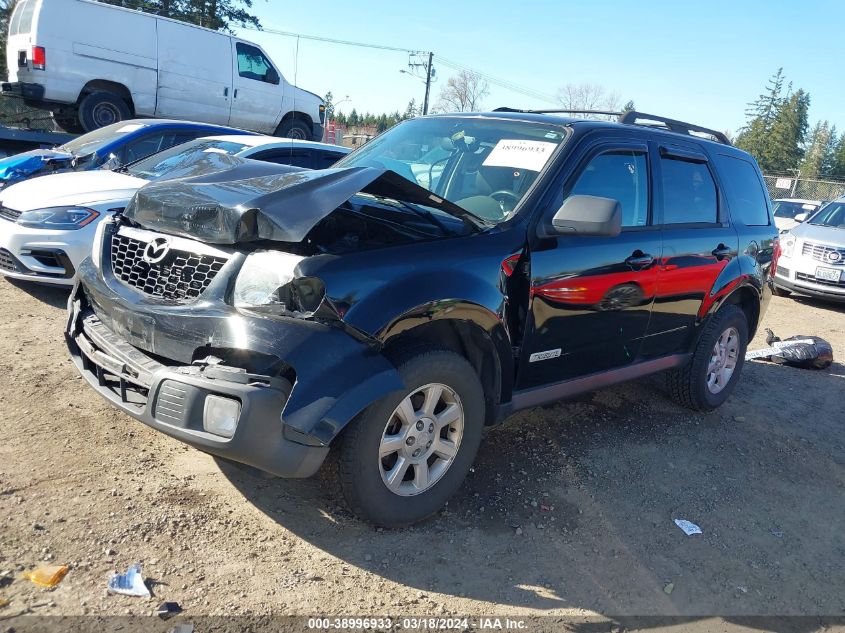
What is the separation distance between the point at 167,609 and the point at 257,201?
1.56 m

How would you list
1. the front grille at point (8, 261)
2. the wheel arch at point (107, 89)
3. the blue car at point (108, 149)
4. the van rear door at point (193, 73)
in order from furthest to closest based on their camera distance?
the van rear door at point (193, 73) → the wheel arch at point (107, 89) → the blue car at point (108, 149) → the front grille at point (8, 261)

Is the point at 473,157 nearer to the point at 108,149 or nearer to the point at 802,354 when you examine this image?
the point at 802,354

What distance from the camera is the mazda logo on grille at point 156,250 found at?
2916 mm

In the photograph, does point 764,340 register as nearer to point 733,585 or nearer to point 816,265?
point 816,265

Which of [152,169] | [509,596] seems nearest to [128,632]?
[509,596]

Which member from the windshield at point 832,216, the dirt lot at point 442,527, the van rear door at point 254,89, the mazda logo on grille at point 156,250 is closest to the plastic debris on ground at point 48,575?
the dirt lot at point 442,527

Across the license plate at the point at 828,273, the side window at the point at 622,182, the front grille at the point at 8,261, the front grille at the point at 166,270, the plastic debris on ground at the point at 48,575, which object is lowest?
the plastic debris on ground at the point at 48,575

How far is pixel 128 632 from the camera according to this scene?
7.25 ft

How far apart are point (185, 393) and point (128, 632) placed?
817 millimetres

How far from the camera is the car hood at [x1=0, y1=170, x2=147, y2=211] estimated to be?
564cm

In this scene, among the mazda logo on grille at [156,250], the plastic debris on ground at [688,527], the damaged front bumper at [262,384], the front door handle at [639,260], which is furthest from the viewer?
the front door handle at [639,260]

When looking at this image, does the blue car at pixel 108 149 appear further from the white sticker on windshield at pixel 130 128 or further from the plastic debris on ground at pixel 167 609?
the plastic debris on ground at pixel 167 609

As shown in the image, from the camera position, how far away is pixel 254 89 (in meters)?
13.2

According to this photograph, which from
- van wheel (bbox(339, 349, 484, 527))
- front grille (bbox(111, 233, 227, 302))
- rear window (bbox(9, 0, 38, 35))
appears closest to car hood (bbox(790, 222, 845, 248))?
van wheel (bbox(339, 349, 484, 527))
